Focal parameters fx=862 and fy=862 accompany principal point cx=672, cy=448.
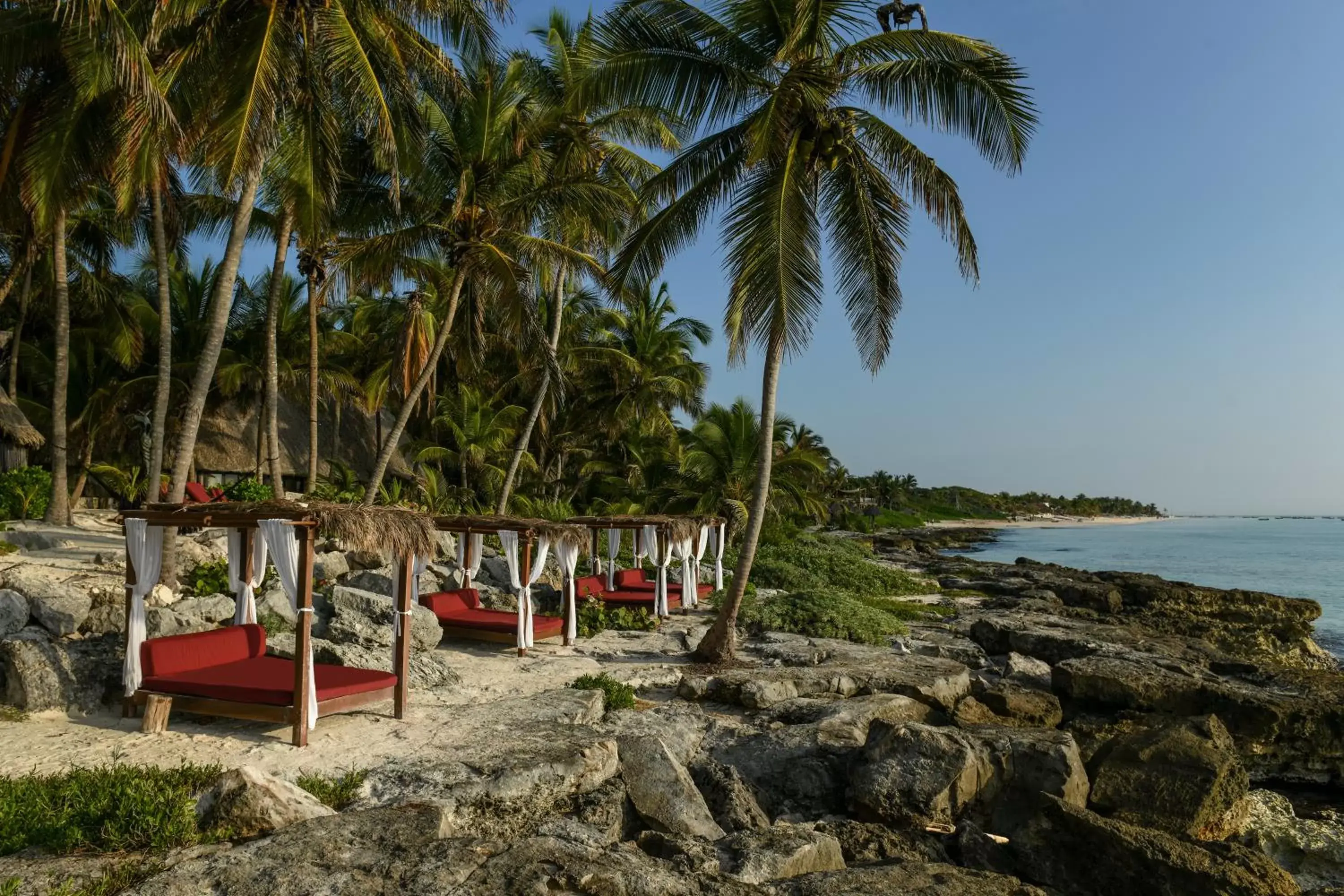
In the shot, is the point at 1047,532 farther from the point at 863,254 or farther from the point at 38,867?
the point at 38,867

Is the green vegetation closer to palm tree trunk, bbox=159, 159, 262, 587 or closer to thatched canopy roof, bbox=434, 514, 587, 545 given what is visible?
thatched canopy roof, bbox=434, 514, 587, 545

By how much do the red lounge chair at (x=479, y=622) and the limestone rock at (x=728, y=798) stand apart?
5.72 metres

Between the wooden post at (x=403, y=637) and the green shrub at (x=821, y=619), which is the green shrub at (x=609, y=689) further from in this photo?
the green shrub at (x=821, y=619)

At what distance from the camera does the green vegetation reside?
15758 millimetres

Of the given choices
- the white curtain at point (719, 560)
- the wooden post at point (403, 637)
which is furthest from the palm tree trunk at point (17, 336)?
the wooden post at point (403, 637)

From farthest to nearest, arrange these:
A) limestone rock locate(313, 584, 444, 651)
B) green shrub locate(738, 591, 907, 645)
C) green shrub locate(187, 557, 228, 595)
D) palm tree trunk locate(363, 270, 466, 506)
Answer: palm tree trunk locate(363, 270, 466, 506)
green shrub locate(738, 591, 907, 645)
green shrub locate(187, 557, 228, 595)
limestone rock locate(313, 584, 444, 651)

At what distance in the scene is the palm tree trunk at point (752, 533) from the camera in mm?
11797

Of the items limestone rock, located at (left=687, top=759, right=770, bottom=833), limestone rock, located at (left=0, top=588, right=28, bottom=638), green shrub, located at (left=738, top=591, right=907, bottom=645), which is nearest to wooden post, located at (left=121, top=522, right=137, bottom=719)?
limestone rock, located at (left=0, top=588, right=28, bottom=638)

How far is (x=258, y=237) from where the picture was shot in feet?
67.9

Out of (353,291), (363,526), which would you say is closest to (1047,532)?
(353,291)

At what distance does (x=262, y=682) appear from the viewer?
324 inches

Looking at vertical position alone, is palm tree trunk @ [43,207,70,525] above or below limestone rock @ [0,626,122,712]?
above

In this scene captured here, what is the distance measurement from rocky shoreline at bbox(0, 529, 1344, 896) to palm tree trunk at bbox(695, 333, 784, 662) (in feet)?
1.52

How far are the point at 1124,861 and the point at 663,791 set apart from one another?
353 cm
